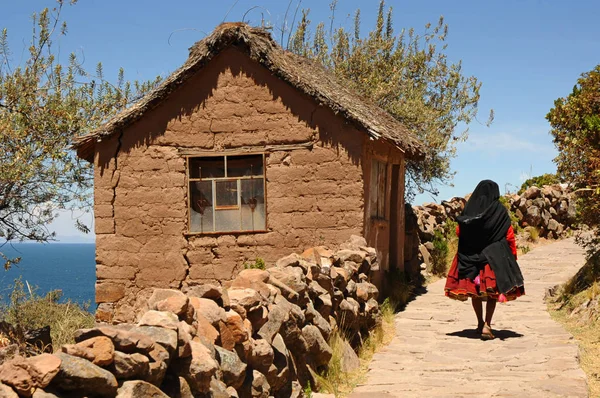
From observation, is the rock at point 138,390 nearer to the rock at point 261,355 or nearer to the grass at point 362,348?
the rock at point 261,355

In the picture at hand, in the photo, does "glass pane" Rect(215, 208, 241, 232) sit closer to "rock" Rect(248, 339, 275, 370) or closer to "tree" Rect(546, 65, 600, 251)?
"tree" Rect(546, 65, 600, 251)

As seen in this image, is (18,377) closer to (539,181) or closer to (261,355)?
(261,355)

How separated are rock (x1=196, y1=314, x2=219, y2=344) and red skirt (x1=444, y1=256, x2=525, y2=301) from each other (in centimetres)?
488

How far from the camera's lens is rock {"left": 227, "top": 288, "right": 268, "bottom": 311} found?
5.11 metres

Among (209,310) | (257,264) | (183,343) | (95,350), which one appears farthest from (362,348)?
(95,350)

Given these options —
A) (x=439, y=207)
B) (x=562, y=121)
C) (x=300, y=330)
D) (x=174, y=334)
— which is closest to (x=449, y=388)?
(x=300, y=330)

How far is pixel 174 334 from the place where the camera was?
379cm

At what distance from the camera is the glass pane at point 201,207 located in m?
11.1

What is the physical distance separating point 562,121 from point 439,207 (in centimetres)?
697

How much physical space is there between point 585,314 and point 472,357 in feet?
8.39

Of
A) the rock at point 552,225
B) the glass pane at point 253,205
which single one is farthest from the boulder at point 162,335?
the rock at point 552,225

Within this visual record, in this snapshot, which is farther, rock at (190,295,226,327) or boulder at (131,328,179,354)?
rock at (190,295,226,327)

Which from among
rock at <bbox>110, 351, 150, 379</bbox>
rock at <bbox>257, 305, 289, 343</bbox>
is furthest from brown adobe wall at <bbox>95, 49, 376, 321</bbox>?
rock at <bbox>110, 351, 150, 379</bbox>

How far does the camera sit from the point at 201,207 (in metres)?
11.1
